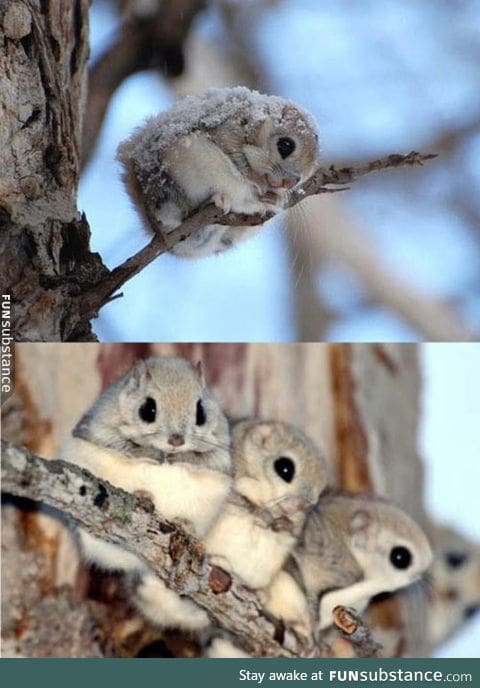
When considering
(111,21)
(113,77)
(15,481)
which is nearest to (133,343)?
(15,481)

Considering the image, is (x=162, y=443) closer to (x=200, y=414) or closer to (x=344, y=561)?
(x=200, y=414)

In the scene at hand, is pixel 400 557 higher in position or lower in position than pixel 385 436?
lower

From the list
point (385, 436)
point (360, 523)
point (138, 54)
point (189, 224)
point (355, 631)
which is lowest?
point (355, 631)

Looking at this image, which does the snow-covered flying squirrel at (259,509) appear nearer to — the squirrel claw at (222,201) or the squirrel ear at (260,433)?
the squirrel ear at (260,433)

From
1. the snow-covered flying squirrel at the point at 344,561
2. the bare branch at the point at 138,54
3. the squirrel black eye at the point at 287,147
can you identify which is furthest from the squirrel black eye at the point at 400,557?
the bare branch at the point at 138,54

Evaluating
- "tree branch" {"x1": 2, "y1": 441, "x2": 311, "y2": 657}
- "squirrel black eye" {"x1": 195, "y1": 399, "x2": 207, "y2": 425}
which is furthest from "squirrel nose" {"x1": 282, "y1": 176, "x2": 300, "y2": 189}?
"tree branch" {"x1": 2, "y1": 441, "x2": 311, "y2": 657}

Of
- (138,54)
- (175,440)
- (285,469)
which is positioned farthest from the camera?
(138,54)

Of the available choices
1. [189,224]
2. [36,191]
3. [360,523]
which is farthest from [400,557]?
[36,191]
